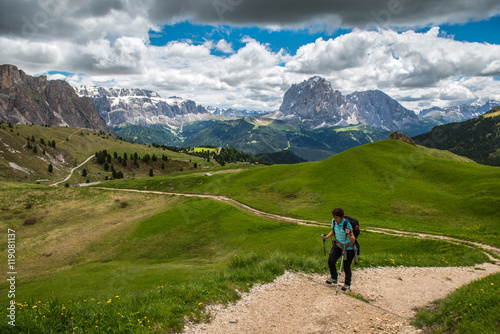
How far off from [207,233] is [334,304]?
32292 millimetres

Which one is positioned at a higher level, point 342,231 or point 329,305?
point 342,231

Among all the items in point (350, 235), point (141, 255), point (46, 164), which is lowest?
point (141, 255)

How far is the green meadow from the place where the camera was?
39.1ft

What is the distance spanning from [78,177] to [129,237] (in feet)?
458

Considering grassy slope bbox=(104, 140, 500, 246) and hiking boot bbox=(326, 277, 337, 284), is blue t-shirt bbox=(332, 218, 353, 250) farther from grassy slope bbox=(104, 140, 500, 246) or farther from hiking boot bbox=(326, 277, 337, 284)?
grassy slope bbox=(104, 140, 500, 246)

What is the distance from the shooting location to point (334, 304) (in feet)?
40.8

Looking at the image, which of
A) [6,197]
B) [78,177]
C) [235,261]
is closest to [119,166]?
[78,177]

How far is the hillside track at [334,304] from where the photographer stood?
10.7m

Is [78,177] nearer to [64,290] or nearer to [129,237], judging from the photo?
[129,237]

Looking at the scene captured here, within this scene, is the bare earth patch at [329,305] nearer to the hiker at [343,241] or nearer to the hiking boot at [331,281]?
the hiking boot at [331,281]

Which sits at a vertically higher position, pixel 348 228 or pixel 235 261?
pixel 348 228

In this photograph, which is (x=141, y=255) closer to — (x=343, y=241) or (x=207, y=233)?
(x=207, y=233)

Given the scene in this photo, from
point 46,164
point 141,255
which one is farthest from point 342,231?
point 46,164

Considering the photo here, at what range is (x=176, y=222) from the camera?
4784 cm
